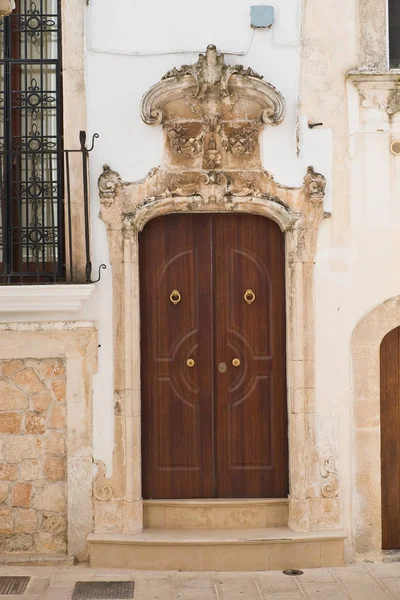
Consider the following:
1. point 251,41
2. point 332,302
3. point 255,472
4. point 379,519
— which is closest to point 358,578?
point 379,519

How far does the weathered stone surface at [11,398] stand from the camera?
7.84 m

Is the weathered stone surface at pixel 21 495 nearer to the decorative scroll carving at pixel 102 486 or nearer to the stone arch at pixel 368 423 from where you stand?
the decorative scroll carving at pixel 102 486

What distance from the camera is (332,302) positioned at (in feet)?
26.1

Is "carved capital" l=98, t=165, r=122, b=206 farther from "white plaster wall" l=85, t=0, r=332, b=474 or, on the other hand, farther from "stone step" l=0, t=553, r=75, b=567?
"stone step" l=0, t=553, r=75, b=567

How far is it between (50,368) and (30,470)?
873 mm

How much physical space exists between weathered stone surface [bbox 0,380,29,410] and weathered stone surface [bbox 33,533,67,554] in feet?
3.58

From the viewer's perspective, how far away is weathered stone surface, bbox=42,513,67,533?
7844 mm

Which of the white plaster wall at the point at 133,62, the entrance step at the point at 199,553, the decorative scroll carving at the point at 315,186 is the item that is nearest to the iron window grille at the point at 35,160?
the white plaster wall at the point at 133,62

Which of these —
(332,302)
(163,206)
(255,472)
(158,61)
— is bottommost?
(255,472)

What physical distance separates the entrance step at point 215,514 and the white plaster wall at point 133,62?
606mm

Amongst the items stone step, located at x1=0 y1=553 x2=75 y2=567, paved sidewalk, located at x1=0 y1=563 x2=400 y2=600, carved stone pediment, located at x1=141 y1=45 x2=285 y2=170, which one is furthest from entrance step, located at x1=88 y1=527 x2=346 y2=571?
carved stone pediment, located at x1=141 y1=45 x2=285 y2=170

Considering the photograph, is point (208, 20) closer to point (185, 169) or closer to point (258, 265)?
point (185, 169)

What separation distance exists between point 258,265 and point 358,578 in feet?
8.88

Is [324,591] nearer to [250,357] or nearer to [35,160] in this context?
[250,357]
